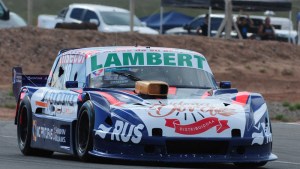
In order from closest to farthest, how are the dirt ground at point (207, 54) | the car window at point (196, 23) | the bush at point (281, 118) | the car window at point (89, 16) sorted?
the bush at point (281, 118)
the dirt ground at point (207, 54)
the car window at point (89, 16)
the car window at point (196, 23)

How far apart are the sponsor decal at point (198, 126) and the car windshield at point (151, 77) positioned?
139cm

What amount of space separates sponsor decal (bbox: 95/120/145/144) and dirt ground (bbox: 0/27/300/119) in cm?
1894

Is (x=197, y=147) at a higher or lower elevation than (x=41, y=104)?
lower

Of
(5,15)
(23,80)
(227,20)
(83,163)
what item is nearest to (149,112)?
(83,163)

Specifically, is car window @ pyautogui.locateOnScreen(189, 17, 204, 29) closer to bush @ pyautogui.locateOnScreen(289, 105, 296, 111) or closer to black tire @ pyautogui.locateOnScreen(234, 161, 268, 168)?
bush @ pyautogui.locateOnScreen(289, 105, 296, 111)

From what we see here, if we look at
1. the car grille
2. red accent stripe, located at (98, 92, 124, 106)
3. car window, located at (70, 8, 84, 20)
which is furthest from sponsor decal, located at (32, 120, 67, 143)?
car window, located at (70, 8, 84, 20)

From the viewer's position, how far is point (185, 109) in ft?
37.2

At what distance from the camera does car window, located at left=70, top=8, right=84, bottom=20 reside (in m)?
37.6

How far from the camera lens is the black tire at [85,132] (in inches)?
453

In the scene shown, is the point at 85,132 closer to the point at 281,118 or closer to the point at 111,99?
the point at 111,99

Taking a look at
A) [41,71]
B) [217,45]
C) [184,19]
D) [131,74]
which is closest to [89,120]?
[131,74]

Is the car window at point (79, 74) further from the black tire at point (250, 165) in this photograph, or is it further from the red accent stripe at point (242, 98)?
the black tire at point (250, 165)

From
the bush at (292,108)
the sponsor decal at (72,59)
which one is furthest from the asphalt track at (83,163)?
the bush at (292,108)

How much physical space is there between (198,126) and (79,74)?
2.24 m
